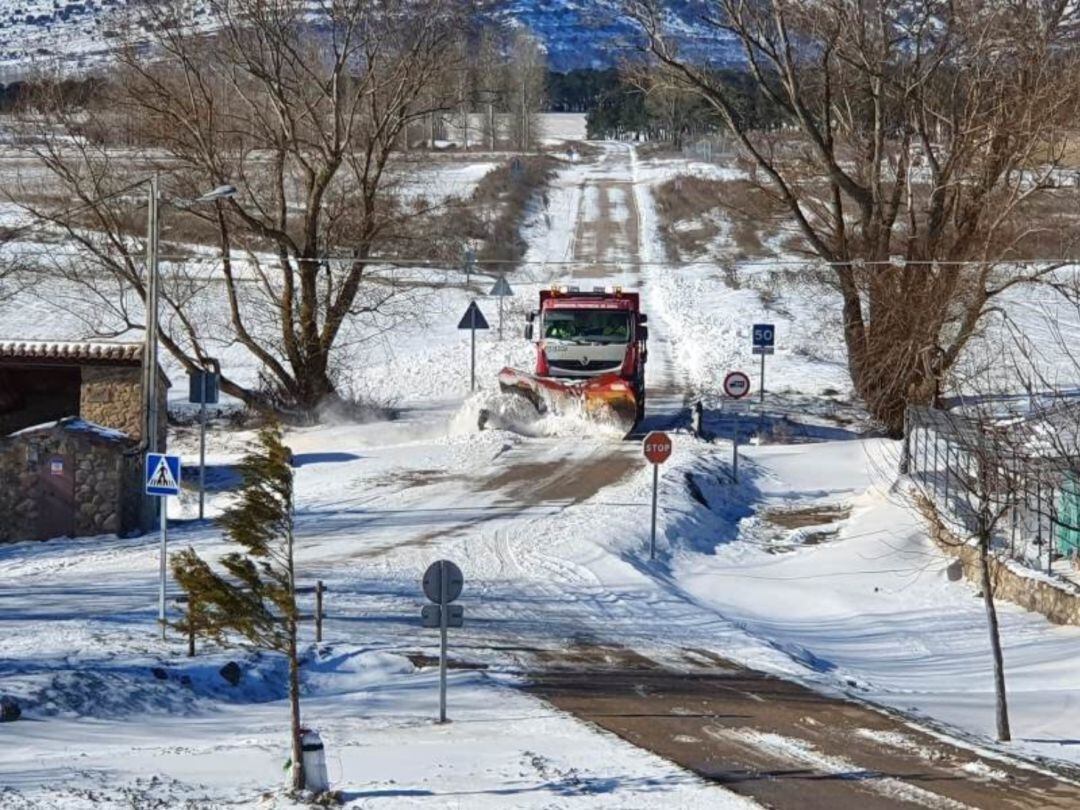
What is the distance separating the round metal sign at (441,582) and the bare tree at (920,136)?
63.5ft

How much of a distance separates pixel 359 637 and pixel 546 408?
16812mm

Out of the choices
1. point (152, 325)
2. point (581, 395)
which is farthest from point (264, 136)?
point (152, 325)

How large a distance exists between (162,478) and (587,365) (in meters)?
17.3

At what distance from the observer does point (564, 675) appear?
55.2ft

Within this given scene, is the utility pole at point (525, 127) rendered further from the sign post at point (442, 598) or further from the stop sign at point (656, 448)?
Result: the sign post at point (442, 598)

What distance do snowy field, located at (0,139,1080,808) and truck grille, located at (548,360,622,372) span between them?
1.31 metres

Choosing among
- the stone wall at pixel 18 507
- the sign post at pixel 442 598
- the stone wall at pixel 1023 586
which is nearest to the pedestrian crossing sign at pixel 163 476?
the sign post at pixel 442 598

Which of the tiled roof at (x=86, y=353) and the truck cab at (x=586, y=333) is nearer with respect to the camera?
the tiled roof at (x=86, y=353)

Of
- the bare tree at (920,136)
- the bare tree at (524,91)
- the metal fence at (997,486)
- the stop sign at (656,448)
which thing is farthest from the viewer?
the bare tree at (524,91)

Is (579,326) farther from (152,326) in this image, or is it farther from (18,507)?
(152,326)

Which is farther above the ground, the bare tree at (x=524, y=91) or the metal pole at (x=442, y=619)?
the bare tree at (x=524, y=91)

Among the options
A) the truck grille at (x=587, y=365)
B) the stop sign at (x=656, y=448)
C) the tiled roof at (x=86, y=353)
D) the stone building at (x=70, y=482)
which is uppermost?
the tiled roof at (x=86, y=353)

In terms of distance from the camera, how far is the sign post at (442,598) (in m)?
14.3

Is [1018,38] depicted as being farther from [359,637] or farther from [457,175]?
[457,175]
